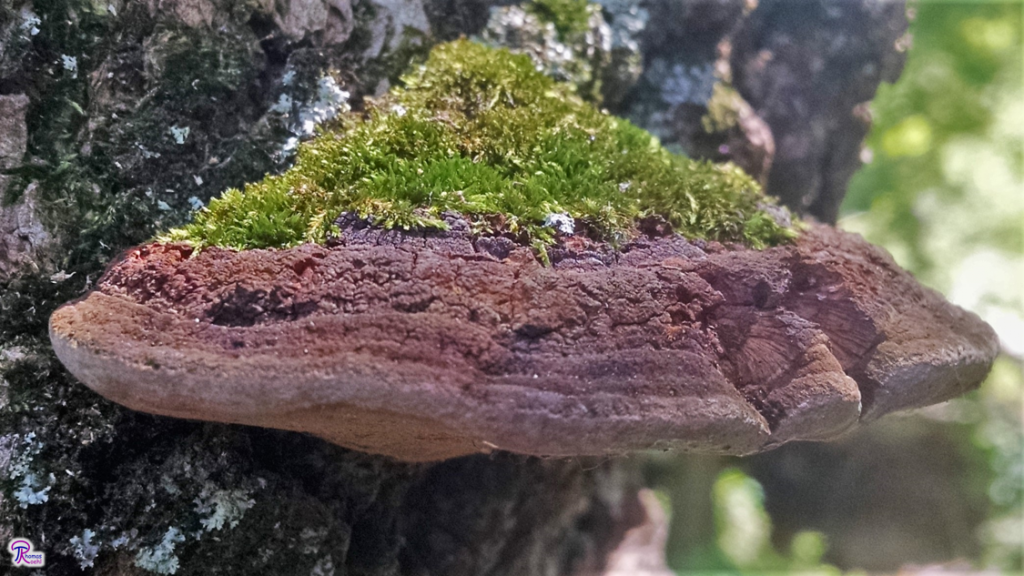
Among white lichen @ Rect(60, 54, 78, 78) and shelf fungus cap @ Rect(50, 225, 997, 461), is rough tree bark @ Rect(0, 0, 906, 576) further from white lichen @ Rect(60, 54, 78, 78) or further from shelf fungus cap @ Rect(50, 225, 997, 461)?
shelf fungus cap @ Rect(50, 225, 997, 461)

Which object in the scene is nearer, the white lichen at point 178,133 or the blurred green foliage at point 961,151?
the white lichen at point 178,133

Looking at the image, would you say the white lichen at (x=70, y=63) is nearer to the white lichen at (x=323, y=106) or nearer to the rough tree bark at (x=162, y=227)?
the rough tree bark at (x=162, y=227)

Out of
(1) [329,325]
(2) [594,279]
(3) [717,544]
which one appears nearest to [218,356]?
(1) [329,325]

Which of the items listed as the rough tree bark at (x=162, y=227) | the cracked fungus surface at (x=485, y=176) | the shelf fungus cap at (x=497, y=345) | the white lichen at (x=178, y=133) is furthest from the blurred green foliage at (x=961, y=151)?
the white lichen at (x=178, y=133)

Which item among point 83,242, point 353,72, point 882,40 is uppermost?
point 882,40

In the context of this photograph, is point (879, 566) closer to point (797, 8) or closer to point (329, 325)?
point (797, 8)

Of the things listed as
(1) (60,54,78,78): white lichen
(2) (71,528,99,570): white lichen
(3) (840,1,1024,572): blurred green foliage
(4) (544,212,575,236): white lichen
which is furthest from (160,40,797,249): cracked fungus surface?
(3) (840,1,1024,572): blurred green foliage
